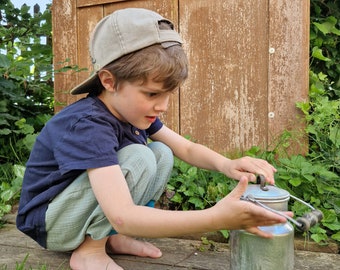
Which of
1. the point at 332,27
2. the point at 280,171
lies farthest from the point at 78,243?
the point at 332,27

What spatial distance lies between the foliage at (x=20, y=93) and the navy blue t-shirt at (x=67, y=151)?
3.02ft

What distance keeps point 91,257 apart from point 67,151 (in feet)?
1.60

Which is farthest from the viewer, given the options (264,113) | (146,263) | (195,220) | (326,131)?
(264,113)

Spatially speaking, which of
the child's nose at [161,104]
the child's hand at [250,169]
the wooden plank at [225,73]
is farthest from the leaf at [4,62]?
the child's hand at [250,169]

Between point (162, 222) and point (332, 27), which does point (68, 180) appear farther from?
point (332, 27)

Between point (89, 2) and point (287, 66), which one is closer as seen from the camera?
point (287, 66)

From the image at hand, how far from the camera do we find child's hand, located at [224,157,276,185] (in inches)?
60.2

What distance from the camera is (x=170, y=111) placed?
309 cm

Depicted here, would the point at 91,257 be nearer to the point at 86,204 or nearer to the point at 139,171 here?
the point at 86,204

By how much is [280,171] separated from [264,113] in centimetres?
63

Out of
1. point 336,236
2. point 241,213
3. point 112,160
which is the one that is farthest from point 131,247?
point 336,236

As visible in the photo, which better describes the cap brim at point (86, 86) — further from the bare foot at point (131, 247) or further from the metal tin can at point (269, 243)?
the metal tin can at point (269, 243)

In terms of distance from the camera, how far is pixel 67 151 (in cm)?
149

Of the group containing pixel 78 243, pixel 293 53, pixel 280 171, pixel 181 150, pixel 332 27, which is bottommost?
pixel 78 243
